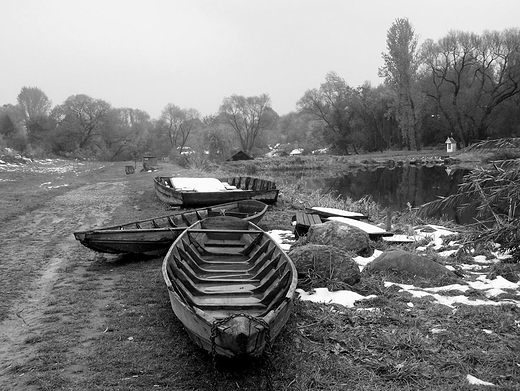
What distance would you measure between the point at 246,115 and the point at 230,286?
70577mm

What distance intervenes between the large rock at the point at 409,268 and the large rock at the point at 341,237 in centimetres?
112

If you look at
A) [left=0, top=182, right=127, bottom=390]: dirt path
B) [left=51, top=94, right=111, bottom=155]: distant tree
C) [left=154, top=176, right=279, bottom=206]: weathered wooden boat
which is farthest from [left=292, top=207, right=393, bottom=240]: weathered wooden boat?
[left=51, top=94, right=111, bottom=155]: distant tree

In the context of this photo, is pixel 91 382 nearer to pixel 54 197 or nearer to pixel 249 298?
pixel 249 298

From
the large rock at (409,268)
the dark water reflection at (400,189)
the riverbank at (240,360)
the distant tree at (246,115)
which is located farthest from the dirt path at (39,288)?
the distant tree at (246,115)

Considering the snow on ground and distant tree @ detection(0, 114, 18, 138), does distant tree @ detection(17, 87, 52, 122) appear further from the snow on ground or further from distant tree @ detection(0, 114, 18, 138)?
the snow on ground

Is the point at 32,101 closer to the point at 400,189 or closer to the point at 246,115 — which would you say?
the point at 246,115

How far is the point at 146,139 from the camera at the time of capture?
75812 millimetres

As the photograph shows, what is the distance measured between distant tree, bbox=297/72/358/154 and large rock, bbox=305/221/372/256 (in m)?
56.9

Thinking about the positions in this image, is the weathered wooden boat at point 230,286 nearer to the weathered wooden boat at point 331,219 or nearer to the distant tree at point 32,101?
the weathered wooden boat at point 331,219

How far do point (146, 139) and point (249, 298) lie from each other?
7426cm

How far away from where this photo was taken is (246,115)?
74.4 metres

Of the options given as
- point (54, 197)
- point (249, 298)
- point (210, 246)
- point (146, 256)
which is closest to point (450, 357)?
point (249, 298)

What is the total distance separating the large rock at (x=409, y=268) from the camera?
6.55 metres

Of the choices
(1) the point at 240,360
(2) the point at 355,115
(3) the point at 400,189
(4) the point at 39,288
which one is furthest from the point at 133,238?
(2) the point at 355,115
